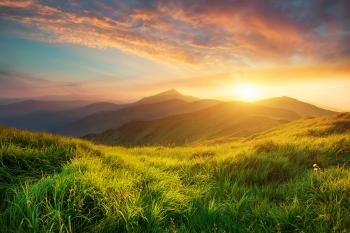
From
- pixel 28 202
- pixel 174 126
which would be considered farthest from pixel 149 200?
pixel 174 126

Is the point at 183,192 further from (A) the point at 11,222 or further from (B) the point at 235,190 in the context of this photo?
(A) the point at 11,222

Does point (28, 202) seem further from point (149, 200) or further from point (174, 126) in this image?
point (174, 126)

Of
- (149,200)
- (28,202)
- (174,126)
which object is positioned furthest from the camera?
(174,126)

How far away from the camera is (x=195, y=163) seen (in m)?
11.6

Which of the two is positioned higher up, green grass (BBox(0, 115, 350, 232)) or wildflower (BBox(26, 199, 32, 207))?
wildflower (BBox(26, 199, 32, 207))

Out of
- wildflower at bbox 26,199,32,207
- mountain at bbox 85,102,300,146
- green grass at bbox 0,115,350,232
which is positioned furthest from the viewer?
mountain at bbox 85,102,300,146

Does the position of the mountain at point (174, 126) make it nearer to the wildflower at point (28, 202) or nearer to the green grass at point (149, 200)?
the green grass at point (149, 200)

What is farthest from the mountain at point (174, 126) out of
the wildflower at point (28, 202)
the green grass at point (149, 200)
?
the wildflower at point (28, 202)

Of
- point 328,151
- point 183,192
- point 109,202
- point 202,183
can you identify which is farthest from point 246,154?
point 109,202

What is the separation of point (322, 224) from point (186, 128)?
14193 centimetres

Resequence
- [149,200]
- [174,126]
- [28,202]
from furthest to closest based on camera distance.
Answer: [174,126]
[149,200]
[28,202]

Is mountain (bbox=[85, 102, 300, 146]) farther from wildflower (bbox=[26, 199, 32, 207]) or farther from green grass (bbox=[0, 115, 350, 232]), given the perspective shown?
wildflower (bbox=[26, 199, 32, 207])

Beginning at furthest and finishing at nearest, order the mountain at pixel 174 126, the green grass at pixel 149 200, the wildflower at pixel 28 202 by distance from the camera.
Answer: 1. the mountain at pixel 174 126
2. the green grass at pixel 149 200
3. the wildflower at pixel 28 202

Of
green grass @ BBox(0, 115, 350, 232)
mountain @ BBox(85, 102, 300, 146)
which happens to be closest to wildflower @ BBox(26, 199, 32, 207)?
green grass @ BBox(0, 115, 350, 232)
